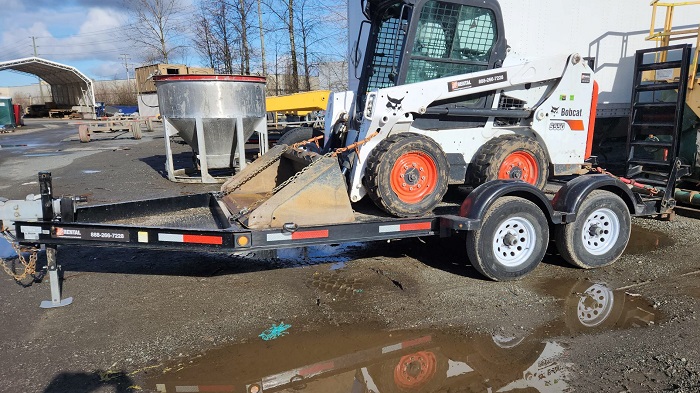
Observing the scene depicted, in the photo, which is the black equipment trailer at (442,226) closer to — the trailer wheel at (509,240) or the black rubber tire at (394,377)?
the trailer wheel at (509,240)

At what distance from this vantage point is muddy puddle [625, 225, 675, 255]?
5.92 m

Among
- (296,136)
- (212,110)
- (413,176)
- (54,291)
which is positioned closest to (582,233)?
(413,176)

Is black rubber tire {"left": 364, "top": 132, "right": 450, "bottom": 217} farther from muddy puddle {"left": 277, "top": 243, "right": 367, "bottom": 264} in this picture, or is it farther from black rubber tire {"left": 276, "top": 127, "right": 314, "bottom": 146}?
black rubber tire {"left": 276, "top": 127, "right": 314, "bottom": 146}

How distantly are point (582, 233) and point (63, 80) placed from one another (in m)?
47.0

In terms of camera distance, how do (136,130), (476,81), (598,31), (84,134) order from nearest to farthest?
(476,81)
(598,31)
(84,134)
(136,130)

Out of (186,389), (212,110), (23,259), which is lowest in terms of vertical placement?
(186,389)

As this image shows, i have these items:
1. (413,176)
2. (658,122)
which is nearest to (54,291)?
(413,176)

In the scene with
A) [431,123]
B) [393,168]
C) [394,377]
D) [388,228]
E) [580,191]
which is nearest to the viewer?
[394,377]

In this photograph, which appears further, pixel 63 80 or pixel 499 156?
pixel 63 80

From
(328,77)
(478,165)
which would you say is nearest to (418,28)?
(478,165)

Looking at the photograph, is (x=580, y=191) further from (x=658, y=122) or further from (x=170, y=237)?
(x=170, y=237)

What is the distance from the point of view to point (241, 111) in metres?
9.54

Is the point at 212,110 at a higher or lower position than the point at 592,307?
higher

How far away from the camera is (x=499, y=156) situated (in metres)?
5.21
